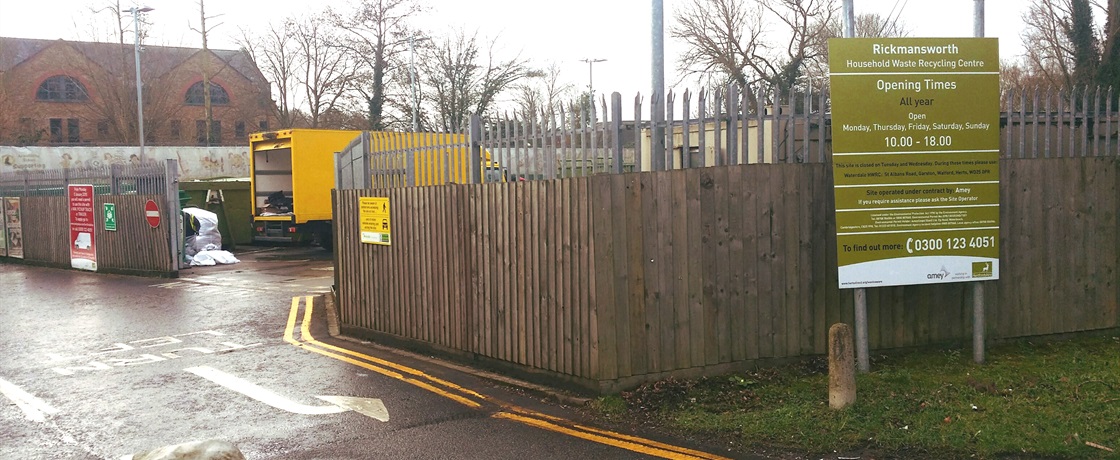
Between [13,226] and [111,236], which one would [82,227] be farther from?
[13,226]

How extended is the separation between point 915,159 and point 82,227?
18056 mm

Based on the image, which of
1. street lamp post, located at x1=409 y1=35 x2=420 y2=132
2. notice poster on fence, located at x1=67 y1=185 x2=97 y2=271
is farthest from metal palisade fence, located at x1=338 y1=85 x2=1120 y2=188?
street lamp post, located at x1=409 y1=35 x2=420 y2=132

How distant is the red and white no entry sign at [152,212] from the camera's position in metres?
17.7

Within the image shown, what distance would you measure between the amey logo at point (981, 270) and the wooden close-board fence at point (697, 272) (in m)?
0.70

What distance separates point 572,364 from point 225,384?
129 inches

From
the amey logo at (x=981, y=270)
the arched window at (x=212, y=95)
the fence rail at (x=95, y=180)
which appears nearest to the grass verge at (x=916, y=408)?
the amey logo at (x=981, y=270)

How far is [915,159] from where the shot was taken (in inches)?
277

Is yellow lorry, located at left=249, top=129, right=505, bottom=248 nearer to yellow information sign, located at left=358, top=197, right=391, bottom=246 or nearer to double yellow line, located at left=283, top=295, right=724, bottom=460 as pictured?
yellow information sign, located at left=358, top=197, right=391, bottom=246

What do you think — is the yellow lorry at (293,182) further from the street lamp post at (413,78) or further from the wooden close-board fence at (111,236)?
the street lamp post at (413,78)

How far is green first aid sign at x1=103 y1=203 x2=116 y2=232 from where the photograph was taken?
18.7m

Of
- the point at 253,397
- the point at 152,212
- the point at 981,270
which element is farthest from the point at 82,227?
the point at 981,270

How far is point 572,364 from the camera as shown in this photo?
7.19m

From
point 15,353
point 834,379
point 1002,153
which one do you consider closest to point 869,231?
point 834,379

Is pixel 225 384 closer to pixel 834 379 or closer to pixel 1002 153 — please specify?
pixel 834 379
